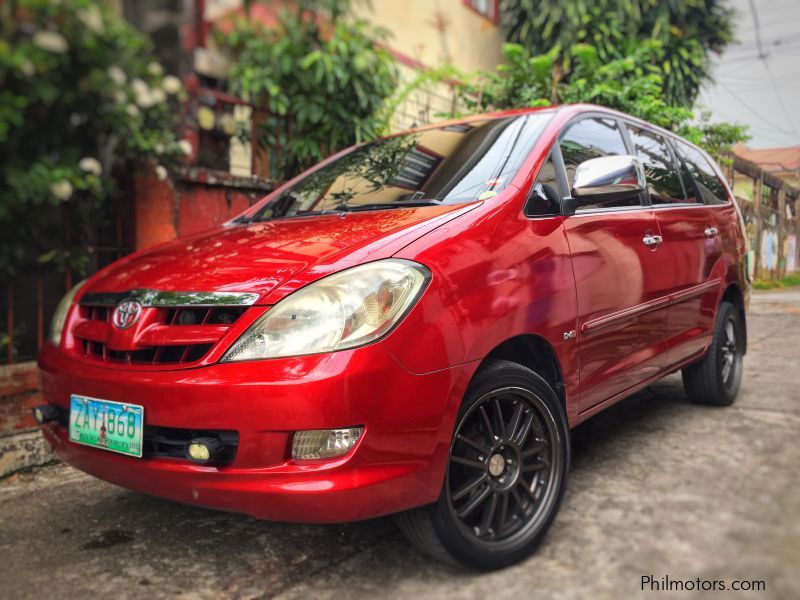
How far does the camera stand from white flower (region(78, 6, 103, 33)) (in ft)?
9.19

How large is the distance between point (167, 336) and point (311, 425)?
526mm

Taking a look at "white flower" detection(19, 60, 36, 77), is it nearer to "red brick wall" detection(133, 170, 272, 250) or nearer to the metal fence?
"red brick wall" detection(133, 170, 272, 250)

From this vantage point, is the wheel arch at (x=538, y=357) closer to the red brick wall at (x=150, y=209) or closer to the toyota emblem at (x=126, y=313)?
the toyota emblem at (x=126, y=313)

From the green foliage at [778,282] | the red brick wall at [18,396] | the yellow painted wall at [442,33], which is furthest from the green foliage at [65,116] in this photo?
the green foliage at [778,282]

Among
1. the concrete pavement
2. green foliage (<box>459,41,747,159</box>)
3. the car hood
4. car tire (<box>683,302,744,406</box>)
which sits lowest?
the concrete pavement

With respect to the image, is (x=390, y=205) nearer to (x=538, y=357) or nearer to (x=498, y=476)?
(x=538, y=357)

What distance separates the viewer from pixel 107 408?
193 centimetres

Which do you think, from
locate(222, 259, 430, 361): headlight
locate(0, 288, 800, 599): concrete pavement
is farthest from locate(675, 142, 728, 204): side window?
locate(222, 259, 430, 361): headlight

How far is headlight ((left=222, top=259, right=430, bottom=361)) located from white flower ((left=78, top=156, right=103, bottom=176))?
71.6 inches

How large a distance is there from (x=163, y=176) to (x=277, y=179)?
1.11 metres

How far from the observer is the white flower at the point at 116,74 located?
301 cm

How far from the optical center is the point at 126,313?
2.01 m

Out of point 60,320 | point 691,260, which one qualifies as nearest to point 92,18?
point 60,320

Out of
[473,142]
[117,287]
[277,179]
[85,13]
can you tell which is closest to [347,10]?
[277,179]
